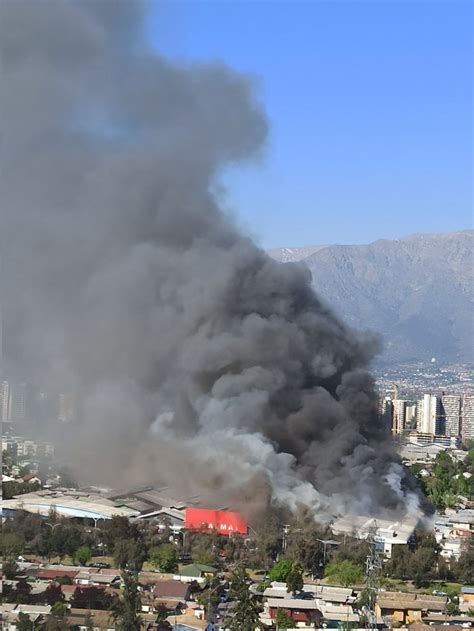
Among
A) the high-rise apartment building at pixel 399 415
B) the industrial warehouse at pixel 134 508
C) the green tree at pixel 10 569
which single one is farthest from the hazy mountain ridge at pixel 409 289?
the green tree at pixel 10 569

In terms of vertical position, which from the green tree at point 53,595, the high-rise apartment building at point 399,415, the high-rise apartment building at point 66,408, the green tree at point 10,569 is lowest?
the green tree at point 53,595

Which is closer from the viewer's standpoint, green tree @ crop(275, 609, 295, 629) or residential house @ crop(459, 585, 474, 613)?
green tree @ crop(275, 609, 295, 629)

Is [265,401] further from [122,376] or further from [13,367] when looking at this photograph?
[13,367]

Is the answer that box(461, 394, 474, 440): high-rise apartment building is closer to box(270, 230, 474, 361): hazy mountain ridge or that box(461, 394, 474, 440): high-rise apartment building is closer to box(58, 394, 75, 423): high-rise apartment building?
box(58, 394, 75, 423): high-rise apartment building

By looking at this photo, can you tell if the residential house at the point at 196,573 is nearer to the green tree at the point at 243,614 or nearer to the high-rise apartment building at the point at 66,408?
the green tree at the point at 243,614

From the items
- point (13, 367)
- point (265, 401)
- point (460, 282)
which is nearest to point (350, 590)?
point (265, 401)

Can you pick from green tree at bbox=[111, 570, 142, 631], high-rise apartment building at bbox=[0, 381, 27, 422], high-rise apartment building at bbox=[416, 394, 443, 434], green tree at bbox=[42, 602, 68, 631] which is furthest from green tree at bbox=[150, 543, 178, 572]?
high-rise apartment building at bbox=[416, 394, 443, 434]
